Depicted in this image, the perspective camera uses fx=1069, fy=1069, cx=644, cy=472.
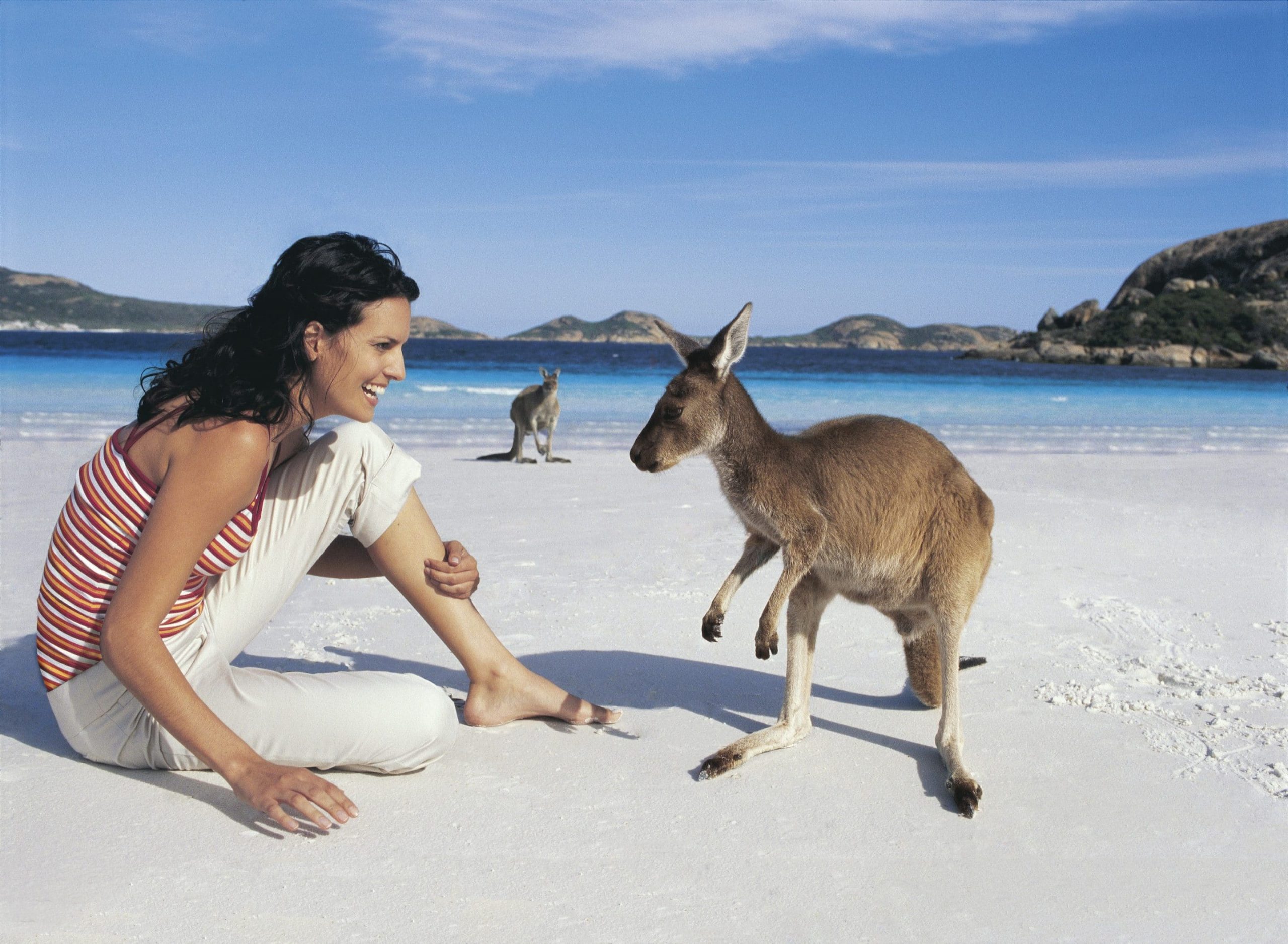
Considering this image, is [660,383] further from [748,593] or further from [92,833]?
[92,833]

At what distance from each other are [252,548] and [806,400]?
18.1 meters

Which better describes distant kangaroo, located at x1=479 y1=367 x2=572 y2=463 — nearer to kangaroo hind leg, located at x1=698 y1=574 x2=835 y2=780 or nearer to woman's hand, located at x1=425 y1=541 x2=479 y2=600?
woman's hand, located at x1=425 y1=541 x2=479 y2=600

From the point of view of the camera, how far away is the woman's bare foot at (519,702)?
2.74 metres

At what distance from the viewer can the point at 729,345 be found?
2488 mm

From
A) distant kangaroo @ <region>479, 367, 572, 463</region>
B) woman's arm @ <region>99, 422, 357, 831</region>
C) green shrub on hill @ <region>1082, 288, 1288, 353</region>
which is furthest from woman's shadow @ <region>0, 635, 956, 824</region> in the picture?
green shrub on hill @ <region>1082, 288, 1288, 353</region>

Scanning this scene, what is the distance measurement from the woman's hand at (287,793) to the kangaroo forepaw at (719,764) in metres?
0.81

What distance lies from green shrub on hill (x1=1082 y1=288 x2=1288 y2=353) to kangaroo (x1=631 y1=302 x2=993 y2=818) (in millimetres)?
46523

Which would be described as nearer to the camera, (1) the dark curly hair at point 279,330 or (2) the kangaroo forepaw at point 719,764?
(1) the dark curly hair at point 279,330

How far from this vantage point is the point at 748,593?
4.18 meters

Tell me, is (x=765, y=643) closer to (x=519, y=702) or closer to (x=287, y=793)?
(x=519, y=702)

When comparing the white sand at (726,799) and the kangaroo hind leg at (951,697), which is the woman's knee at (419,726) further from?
the kangaroo hind leg at (951,697)

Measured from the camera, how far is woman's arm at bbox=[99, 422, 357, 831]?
1940 mm

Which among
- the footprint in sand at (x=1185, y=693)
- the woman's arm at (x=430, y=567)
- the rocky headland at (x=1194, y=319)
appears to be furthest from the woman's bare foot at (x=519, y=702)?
the rocky headland at (x=1194, y=319)

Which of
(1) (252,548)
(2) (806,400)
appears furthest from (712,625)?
(2) (806,400)
